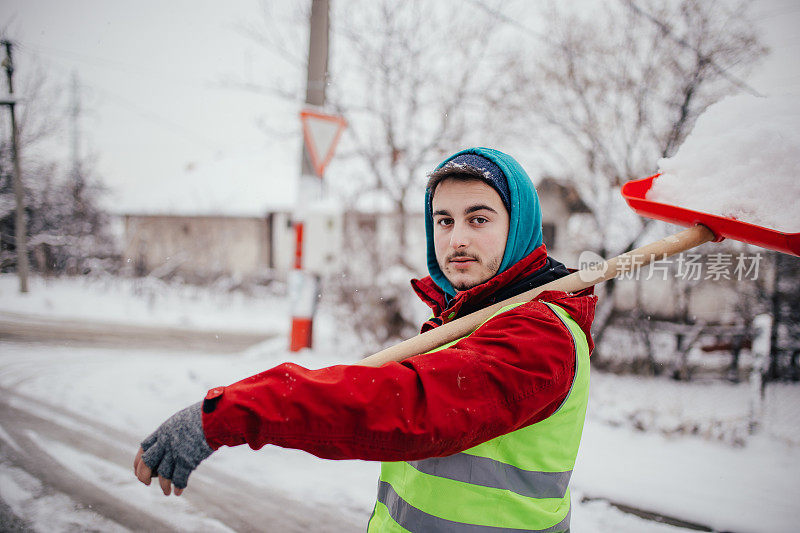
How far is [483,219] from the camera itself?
1239 mm

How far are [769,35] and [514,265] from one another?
3.95 metres

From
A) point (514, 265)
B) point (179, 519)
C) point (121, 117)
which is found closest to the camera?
point (514, 265)

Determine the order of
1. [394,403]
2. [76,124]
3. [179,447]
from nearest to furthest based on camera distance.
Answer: [394,403] → [179,447] → [76,124]

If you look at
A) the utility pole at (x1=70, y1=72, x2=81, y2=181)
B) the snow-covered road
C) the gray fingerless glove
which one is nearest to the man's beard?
the gray fingerless glove

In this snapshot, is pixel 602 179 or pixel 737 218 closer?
pixel 737 218

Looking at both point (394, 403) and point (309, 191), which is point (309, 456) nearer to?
point (309, 191)

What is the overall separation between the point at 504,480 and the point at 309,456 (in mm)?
2651

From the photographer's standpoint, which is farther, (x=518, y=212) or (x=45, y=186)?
(x=45, y=186)

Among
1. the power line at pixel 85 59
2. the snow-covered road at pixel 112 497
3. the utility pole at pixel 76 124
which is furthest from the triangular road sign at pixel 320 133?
the snow-covered road at pixel 112 497

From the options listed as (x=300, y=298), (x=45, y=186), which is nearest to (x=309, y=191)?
(x=300, y=298)

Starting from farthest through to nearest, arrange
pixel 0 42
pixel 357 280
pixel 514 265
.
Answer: pixel 357 280 < pixel 0 42 < pixel 514 265

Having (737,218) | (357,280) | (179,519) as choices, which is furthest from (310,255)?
(737,218)

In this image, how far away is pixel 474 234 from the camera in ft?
4.01

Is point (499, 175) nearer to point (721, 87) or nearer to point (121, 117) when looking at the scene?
point (121, 117)
